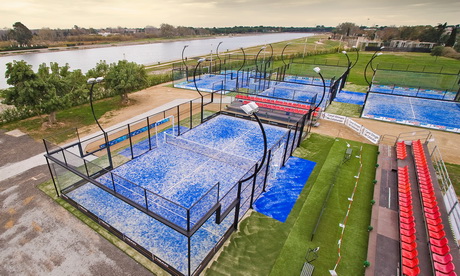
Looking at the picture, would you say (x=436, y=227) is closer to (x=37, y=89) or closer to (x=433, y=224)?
(x=433, y=224)

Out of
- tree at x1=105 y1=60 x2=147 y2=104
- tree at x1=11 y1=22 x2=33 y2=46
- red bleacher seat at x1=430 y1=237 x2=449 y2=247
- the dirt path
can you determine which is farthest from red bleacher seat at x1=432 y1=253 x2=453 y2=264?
tree at x1=11 y1=22 x2=33 y2=46

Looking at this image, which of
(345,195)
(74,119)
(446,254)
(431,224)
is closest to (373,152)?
(345,195)

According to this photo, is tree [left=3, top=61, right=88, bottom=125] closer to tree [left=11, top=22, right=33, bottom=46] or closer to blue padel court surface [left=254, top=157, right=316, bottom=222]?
blue padel court surface [left=254, top=157, right=316, bottom=222]

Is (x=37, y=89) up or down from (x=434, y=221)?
up

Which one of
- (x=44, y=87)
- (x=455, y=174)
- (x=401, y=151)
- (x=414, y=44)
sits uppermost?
(x=414, y=44)

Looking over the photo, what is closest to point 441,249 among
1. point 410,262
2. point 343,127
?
point 410,262

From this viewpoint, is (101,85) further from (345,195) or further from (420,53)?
(420,53)

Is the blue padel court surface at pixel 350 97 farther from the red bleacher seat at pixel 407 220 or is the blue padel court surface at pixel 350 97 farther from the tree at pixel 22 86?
the tree at pixel 22 86
